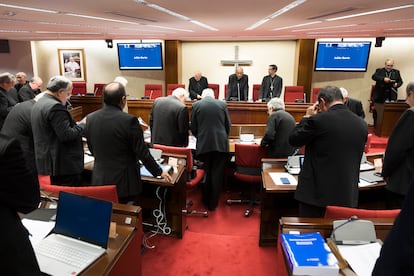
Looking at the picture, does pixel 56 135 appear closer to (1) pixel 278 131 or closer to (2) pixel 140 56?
(1) pixel 278 131

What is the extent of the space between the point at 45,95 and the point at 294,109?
4.66 meters

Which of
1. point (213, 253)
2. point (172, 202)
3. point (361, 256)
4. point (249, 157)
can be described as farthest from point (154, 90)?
point (361, 256)

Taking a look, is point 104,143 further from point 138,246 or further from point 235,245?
point 235,245

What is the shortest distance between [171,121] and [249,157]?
101 cm

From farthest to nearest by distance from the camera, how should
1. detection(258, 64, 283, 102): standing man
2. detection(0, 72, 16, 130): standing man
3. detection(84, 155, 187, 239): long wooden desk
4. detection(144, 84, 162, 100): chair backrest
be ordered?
detection(144, 84, 162, 100): chair backrest, detection(258, 64, 283, 102): standing man, detection(0, 72, 16, 130): standing man, detection(84, 155, 187, 239): long wooden desk

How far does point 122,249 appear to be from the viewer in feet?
5.41

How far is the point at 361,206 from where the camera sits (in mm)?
3320

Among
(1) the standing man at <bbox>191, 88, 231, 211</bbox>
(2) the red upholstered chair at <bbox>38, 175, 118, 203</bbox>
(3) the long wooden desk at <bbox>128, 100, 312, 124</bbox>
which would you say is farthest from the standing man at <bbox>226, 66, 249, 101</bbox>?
(2) the red upholstered chair at <bbox>38, 175, 118, 203</bbox>

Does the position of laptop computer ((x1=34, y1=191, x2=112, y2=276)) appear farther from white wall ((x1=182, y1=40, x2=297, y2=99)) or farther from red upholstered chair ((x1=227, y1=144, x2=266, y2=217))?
white wall ((x1=182, y1=40, x2=297, y2=99))

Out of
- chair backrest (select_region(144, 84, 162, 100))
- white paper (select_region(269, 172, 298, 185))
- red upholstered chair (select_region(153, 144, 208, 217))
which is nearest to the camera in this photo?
white paper (select_region(269, 172, 298, 185))

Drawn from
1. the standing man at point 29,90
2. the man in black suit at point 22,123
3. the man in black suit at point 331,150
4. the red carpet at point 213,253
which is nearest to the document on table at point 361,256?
the man in black suit at point 331,150

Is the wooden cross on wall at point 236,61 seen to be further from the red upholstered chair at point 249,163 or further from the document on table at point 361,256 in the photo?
the document on table at point 361,256

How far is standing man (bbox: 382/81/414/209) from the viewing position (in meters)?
2.34

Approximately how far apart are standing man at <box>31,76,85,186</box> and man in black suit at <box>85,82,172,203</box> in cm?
24
